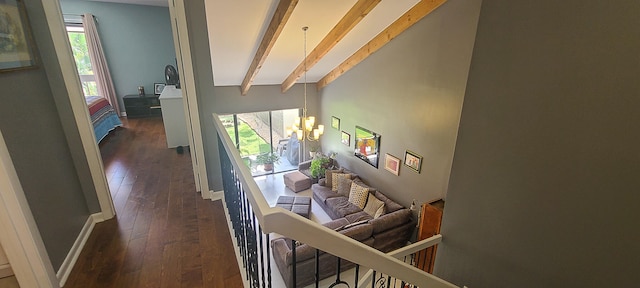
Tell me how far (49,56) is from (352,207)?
4.88m

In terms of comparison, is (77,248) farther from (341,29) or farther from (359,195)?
(359,195)

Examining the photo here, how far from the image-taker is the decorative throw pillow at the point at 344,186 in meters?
5.91

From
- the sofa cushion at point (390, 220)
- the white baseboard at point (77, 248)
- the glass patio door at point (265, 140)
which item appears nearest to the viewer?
the white baseboard at point (77, 248)

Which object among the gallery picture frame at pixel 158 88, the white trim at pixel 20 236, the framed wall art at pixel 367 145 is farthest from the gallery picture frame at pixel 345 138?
the gallery picture frame at pixel 158 88

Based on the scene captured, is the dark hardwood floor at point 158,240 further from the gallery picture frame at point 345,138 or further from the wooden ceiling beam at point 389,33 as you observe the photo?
the gallery picture frame at point 345,138

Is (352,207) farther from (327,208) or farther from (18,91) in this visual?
(18,91)

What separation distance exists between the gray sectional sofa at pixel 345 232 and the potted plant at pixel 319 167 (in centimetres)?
78

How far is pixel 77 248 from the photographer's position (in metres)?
1.97

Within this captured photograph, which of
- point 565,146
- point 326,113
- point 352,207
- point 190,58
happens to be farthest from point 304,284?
point 326,113

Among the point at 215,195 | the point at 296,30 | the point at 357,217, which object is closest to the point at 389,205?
the point at 357,217

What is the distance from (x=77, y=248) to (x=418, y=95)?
453 cm

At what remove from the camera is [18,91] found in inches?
65.5

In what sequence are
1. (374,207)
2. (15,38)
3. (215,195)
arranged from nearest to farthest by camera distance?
(15,38) < (215,195) < (374,207)

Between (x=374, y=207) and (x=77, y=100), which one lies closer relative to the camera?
(x=77, y=100)
